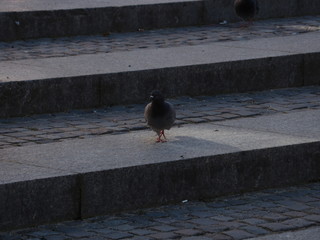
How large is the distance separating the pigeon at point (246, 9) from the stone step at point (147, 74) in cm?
155

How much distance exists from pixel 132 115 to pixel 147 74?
2.17 ft

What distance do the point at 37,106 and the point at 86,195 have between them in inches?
95.4

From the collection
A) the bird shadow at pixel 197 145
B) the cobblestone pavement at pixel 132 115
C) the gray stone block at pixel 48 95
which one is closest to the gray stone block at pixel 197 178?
the bird shadow at pixel 197 145

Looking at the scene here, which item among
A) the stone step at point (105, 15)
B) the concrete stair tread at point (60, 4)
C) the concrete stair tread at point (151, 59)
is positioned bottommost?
the concrete stair tread at point (151, 59)

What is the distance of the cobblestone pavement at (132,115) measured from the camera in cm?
738

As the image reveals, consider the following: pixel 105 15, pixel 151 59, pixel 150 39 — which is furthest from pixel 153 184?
pixel 105 15

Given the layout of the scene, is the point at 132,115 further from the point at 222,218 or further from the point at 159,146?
the point at 222,218

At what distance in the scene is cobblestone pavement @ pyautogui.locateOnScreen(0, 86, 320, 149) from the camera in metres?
7.38

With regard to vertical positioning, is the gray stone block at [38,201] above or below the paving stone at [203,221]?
above

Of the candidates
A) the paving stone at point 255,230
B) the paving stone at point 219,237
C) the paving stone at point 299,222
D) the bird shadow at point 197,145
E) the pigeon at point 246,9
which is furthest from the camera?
the pigeon at point 246,9

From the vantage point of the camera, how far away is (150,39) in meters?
11.1

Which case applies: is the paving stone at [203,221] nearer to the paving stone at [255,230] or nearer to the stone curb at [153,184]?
the paving stone at [255,230]

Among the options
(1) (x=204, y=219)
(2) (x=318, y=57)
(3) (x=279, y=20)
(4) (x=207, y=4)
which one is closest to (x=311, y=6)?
(3) (x=279, y=20)

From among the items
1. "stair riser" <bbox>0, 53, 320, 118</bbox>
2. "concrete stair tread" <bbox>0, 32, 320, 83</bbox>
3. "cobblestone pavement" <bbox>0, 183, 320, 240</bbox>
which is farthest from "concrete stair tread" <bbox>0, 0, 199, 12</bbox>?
"cobblestone pavement" <bbox>0, 183, 320, 240</bbox>
